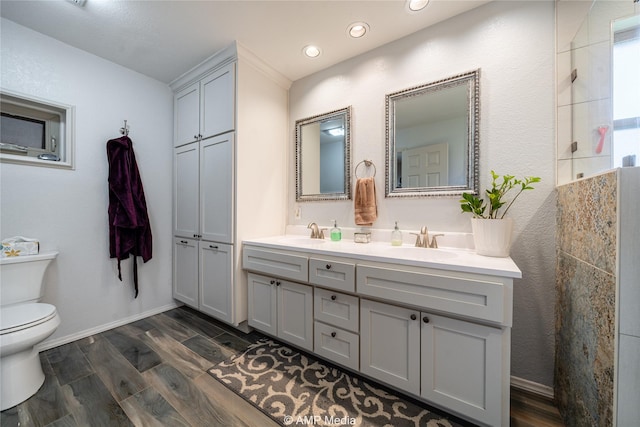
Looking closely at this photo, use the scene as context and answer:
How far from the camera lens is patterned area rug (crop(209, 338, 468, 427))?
3.92 ft

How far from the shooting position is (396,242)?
1.71m

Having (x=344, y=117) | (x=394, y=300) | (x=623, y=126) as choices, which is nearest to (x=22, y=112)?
(x=344, y=117)

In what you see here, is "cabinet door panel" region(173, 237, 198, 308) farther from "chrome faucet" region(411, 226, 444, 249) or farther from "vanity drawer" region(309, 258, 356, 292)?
"chrome faucet" region(411, 226, 444, 249)

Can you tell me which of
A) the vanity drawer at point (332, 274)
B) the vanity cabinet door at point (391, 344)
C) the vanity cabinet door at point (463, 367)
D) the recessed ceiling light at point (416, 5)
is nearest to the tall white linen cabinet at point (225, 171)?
the vanity drawer at point (332, 274)

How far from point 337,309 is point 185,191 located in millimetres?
1900

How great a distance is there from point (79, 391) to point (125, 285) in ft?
3.30

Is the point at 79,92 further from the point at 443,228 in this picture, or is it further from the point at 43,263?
the point at 443,228

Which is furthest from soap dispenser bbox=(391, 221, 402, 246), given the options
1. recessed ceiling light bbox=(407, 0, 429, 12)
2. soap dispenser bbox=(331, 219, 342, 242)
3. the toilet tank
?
the toilet tank

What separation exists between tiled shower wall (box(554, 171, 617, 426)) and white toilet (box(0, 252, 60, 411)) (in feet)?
8.74

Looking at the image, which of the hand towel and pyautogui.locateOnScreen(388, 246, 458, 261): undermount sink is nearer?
pyautogui.locateOnScreen(388, 246, 458, 261): undermount sink

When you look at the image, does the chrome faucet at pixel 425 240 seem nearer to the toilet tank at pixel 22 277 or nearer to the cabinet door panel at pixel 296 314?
the cabinet door panel at pixel 296 314

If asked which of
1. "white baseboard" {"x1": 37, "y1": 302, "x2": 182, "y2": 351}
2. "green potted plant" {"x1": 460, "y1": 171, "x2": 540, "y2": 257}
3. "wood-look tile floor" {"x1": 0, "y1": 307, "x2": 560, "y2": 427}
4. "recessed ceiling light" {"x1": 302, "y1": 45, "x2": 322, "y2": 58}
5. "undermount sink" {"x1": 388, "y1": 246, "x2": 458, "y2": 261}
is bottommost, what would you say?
"wood-look tile floor" {"x1": 0, "y1": 307, "x2": 560, "y2": 427}

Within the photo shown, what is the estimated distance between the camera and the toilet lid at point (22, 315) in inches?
50.6

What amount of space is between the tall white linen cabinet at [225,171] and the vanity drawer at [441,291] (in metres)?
1.17
